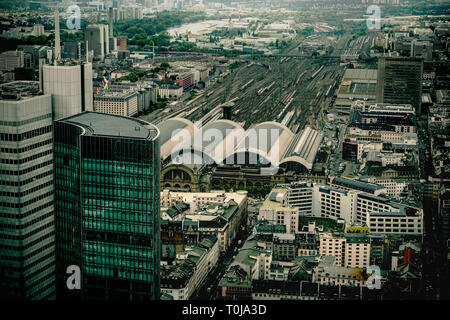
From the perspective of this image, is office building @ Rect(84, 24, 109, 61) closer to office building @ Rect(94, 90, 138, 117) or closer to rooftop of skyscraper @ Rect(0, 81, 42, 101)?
office building @ Rect(94, 90, 138, 117)

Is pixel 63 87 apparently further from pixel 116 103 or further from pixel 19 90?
pixel 116 103

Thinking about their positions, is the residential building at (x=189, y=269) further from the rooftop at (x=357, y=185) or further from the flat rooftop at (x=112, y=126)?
the rooftop at (x=357, y=185)

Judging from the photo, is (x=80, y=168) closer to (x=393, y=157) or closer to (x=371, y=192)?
(x=371, y=192)

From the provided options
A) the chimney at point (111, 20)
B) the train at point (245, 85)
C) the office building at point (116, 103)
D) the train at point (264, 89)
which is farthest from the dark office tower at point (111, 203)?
the chimney at point (111, 20)

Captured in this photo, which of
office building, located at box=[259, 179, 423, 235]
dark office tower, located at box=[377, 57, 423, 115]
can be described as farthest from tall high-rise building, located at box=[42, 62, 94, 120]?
dark office tower, located at box=[377, 57, 423, 115]

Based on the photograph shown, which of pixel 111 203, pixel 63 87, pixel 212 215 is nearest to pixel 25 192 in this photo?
pixel 111 203

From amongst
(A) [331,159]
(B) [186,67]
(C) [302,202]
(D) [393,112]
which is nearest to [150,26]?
(B) [186,67]

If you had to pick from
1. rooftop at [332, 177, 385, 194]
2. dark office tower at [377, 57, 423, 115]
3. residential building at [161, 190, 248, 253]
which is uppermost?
dark office tower at [377, 57, 423, 115]
